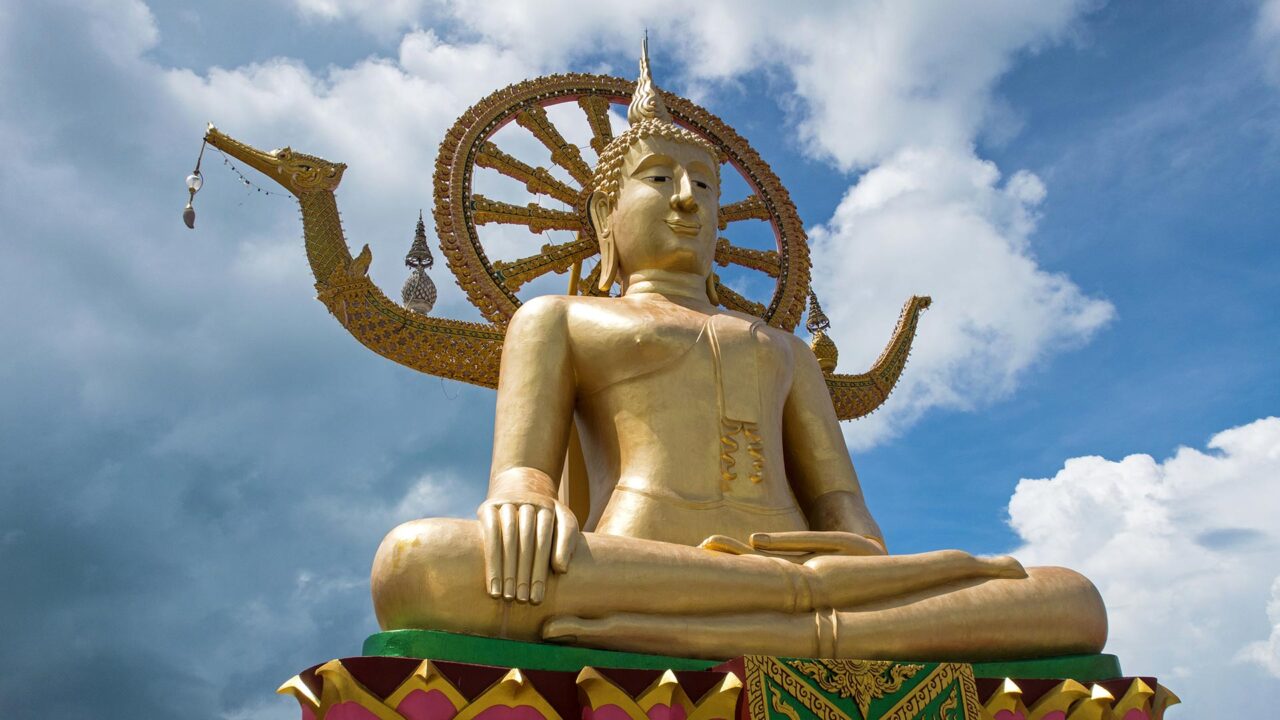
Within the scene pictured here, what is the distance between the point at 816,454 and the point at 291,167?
3.17 metres

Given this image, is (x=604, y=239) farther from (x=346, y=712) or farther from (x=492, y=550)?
(x=346, y=712)

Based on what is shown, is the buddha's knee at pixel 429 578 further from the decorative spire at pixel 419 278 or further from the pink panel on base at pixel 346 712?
the decorative spire at pixel 419 278


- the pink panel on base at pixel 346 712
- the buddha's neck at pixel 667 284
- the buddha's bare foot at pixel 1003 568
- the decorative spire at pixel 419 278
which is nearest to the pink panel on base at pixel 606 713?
the pink panel on base at pixel 346 712

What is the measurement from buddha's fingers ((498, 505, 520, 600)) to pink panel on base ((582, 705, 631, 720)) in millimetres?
526

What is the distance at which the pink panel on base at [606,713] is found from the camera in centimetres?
361

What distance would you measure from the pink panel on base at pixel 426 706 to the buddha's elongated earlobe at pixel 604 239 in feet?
10.5

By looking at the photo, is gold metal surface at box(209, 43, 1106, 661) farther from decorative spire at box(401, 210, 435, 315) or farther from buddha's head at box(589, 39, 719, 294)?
decorative spire at box(401, 210, 435, 315)

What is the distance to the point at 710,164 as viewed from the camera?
6.25m

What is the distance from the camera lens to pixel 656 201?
604 centimetres

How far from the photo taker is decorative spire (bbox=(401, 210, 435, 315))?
15422 mm

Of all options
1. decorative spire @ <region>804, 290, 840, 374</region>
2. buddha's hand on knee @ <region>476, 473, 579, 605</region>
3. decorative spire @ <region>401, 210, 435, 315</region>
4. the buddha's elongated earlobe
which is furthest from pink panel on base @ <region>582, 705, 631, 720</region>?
decorative spire @ <region>401, 210, 435, 315</region>

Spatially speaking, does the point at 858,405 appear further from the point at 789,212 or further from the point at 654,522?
the point at 654,522

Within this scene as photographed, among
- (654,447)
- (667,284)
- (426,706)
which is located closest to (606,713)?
(426,706)

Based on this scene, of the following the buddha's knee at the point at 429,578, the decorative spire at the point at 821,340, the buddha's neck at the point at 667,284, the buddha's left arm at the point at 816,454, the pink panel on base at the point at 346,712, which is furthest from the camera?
the decorative spire at the point at 821,340
